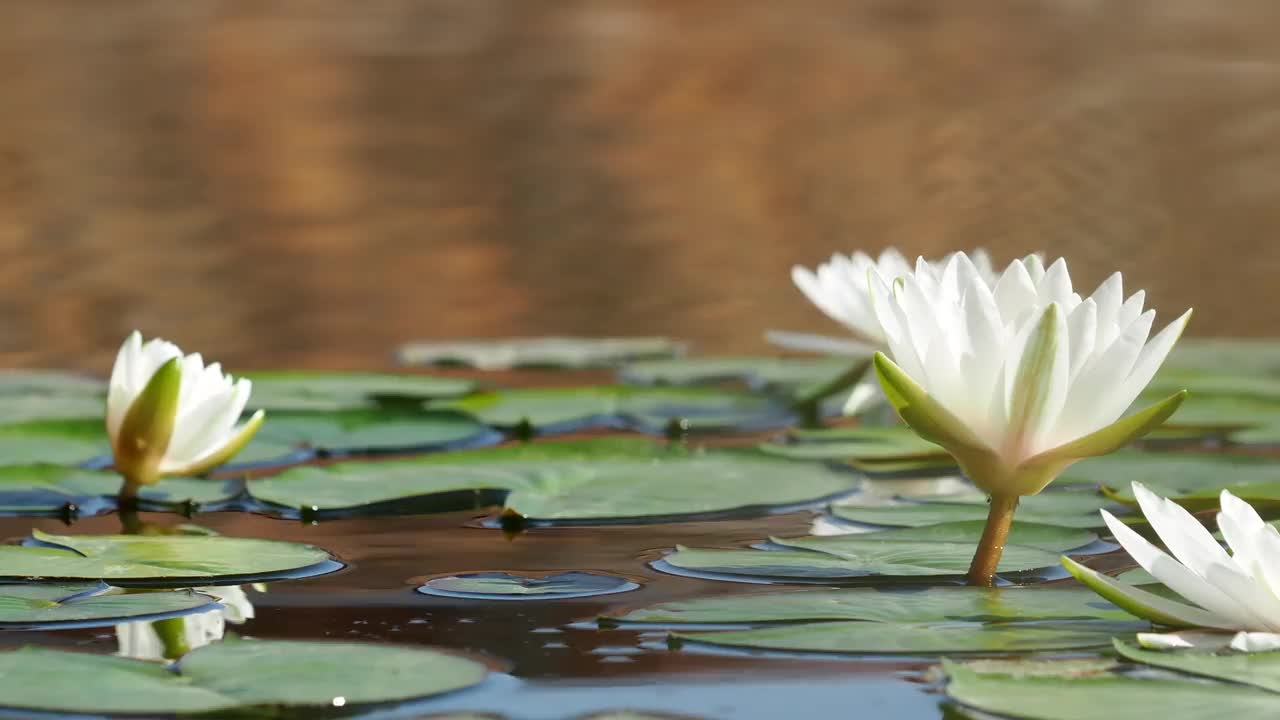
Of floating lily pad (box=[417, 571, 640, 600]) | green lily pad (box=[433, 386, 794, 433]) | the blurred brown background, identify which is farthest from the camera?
the blurred brown background

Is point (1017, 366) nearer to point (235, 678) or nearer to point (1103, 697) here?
point (1103, 697)

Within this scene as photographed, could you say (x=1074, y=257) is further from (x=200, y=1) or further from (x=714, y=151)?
(x=200, y=1)

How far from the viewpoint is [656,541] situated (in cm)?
142

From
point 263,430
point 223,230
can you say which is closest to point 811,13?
point 223,230

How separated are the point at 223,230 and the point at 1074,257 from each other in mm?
2643

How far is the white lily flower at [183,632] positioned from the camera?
1020mm

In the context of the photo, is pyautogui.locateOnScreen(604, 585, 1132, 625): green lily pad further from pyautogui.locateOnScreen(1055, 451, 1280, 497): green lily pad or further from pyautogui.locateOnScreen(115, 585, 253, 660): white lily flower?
pyautogui.locateOnScreen(1055, 451, 1280, 497): green lily pad

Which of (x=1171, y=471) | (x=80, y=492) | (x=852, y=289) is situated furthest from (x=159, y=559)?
(x=1171, y=471)

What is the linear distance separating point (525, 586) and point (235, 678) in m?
0.33

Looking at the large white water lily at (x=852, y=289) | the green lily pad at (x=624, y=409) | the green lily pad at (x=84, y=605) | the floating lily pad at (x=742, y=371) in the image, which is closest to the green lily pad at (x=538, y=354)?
the floating lily pad at (x=742, y=371)

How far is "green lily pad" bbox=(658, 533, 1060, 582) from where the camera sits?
122cm

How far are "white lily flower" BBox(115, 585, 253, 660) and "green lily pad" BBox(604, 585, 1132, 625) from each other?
9.9 inches

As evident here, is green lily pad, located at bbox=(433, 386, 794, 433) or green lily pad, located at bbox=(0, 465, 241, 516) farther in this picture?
green lily pad, located at bbox=(433, 386, 794, 433)

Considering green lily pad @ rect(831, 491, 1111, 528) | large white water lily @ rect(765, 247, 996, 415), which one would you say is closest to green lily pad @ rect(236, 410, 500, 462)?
large white water lily @ rect(765, 247, 996, 415)
